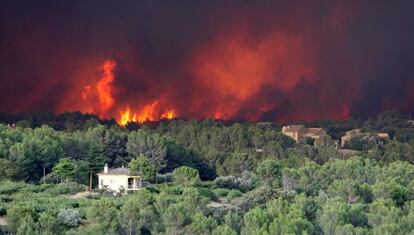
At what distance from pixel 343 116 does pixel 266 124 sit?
9670mm

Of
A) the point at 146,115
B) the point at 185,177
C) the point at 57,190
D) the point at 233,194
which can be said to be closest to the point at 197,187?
the point at 185,177

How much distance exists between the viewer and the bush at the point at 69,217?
35.2 metres

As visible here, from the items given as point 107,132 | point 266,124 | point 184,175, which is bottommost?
point 184,175

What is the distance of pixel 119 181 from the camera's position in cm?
4228

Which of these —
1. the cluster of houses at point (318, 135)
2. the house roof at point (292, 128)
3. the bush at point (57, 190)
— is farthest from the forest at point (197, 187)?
the house roof at point (292, 128)

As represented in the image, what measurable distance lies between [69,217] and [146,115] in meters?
34.7

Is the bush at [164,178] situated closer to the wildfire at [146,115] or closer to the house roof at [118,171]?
the house roof at [118,171]

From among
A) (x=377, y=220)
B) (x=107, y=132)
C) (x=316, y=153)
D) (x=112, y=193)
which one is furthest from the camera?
(x=316, y=153)

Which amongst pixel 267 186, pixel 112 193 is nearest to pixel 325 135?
pixel 267 186

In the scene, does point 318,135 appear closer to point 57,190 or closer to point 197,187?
point 197,187

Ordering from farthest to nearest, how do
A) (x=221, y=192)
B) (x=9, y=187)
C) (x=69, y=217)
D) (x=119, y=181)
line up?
1. (x=221, y=192)
2. (x=119, y=181)
3. (x=9, y=187)
4. (x=69, y=217)

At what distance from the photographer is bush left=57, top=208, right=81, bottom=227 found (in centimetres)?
3519

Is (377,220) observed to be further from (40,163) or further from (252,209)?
(40,163)

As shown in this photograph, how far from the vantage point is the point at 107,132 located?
49625 millimetres
